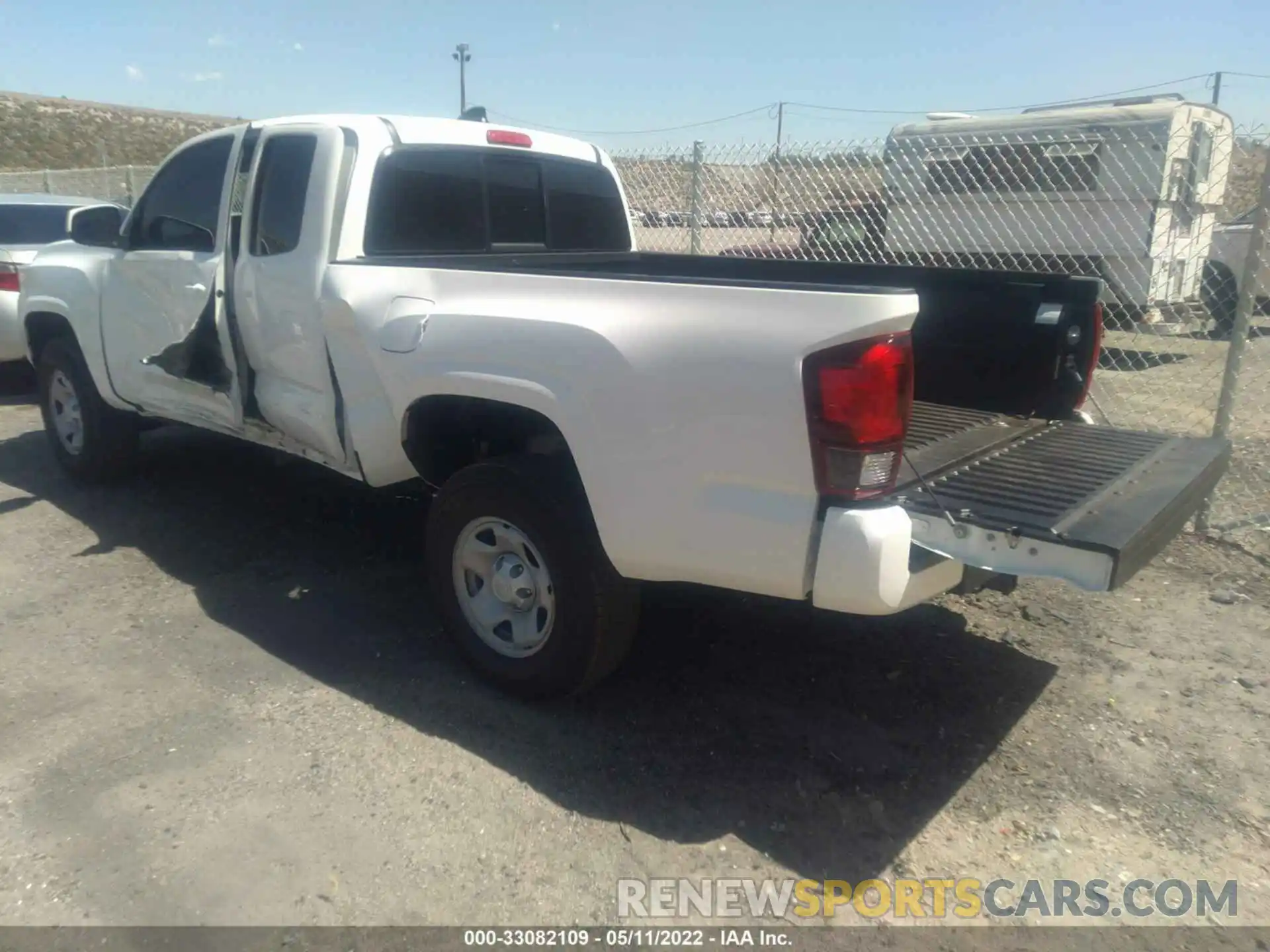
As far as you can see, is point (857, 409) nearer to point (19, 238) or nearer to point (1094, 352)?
point (1094, 352)

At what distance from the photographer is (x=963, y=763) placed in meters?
3.31

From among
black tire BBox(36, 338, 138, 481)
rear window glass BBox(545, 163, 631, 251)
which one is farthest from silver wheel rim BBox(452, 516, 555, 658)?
black tire BBox(36, 338, 138, 481)

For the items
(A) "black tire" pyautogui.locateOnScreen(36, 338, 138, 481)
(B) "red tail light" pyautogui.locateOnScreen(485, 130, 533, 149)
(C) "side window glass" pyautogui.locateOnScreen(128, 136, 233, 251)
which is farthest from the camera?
(A) "black tire" pyautogui.locateOnScreen(36, 338, 138, 481)

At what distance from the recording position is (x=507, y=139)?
455cm

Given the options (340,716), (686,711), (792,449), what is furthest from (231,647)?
(792,449)

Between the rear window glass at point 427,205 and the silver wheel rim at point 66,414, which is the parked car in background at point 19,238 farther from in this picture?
the rear window glass at point 427,205

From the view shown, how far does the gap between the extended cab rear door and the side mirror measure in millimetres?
1299

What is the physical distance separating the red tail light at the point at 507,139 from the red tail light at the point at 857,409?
8.20 feet

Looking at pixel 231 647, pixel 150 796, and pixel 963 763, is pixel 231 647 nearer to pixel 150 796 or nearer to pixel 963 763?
pixel 150 796

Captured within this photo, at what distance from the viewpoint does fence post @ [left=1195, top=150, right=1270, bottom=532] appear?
15.8 ft

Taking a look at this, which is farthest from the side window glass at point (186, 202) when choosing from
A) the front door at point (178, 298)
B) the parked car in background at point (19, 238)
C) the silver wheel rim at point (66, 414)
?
the parked car in background at point (19, 238)

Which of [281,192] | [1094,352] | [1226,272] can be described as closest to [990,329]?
[1094,352]

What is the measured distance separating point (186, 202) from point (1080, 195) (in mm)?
10093

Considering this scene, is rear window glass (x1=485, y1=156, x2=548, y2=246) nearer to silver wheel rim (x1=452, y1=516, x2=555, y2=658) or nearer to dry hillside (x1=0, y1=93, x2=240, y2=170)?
silver wheel rim (x1=452, y1=516, x2=555, y2=658)
